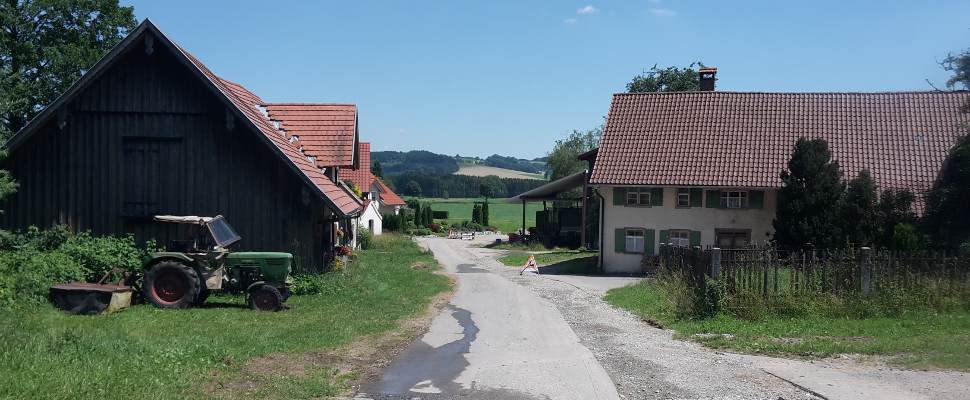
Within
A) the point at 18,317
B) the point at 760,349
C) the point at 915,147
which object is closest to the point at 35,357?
the point at 18,317

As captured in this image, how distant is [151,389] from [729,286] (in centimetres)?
1118

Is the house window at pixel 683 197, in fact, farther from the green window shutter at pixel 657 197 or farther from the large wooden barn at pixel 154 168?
the large wooden barn at pixel 154 168

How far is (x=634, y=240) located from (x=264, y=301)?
57.1 ft

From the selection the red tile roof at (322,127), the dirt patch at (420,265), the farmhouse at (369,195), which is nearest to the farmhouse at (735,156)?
the dirt patch at (420,265)

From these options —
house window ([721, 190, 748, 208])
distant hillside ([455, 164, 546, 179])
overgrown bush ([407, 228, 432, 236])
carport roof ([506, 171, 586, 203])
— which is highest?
distant hillside ([455, 164, 546, 179])

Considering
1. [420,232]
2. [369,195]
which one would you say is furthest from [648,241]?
[420,232]

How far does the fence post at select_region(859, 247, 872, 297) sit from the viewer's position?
50.2ft

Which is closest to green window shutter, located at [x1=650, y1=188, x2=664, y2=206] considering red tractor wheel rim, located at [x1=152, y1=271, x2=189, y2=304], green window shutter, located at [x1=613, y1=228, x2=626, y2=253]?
green window shutter, located at [x1=613, y1=228, x2=626, y2=253]

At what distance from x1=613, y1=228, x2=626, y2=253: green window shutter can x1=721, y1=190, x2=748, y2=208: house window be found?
3884 millimetres

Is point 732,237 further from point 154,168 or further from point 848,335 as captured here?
point 154,168

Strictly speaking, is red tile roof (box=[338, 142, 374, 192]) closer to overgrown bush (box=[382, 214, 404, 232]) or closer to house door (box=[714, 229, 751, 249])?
overgrown bush (box=[382, 214, 404, 232])

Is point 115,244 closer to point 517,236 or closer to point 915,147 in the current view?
point 915,147

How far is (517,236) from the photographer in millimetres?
50406

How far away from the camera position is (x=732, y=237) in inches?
1140
